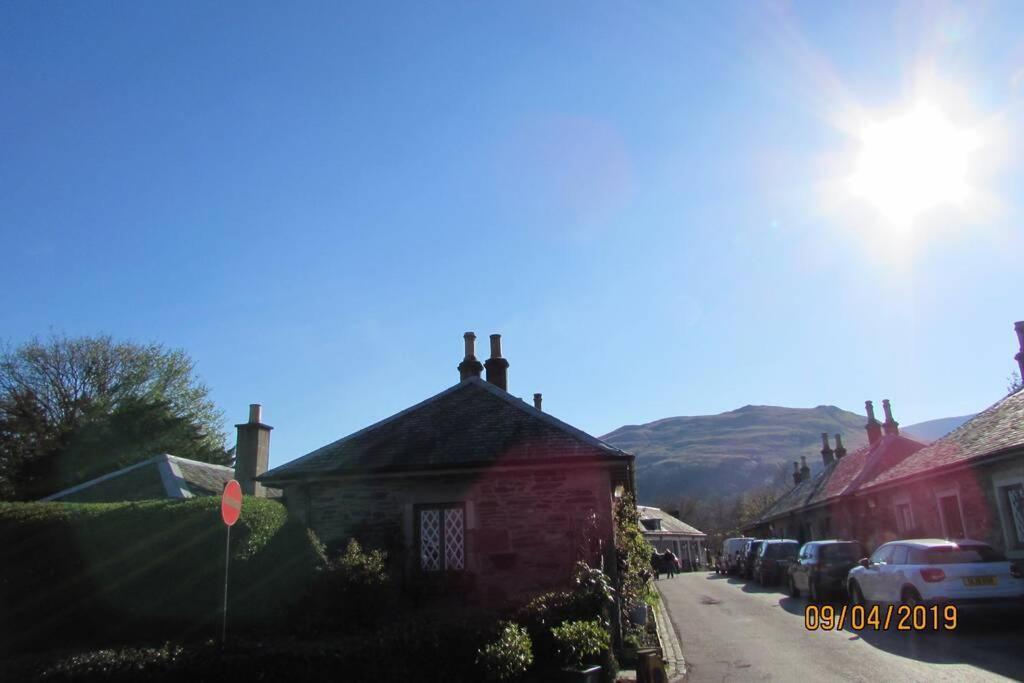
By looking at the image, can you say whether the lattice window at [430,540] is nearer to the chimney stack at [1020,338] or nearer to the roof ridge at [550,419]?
the roof ridge at [550,419]

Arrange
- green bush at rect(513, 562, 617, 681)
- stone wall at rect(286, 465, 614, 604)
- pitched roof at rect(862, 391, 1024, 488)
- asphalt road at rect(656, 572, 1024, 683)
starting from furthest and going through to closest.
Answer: pitched roof at rect(862, 391, 1024, 488) → stone wall at rect(286, 465, 614, 604) → asphalt road at rect(656, 572, 1024, 683) → green bush at rect(513, 562, 617, 681)

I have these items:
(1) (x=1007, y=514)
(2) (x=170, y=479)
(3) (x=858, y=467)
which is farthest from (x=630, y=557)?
(3) (x=858, y=467)

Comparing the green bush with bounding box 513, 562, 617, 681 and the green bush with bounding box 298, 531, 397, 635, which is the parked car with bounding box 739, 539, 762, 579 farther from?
the green bush with bounding box 298, 531, 397, 635

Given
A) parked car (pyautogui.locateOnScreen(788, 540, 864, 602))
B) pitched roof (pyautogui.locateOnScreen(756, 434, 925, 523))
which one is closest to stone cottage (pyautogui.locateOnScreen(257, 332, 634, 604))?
parked car (pyautogui.locateOnScreen(788, 540, 864, 602))

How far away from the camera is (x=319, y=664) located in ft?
24.9

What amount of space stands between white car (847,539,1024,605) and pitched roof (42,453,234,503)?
1572 centimetres

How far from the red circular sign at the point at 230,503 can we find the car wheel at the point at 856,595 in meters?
12.5

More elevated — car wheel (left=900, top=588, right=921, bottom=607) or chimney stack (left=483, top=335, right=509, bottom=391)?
chimney stack (left=483, top=335, right=509, bottom=391)

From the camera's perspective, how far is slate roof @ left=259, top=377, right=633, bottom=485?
12602mm

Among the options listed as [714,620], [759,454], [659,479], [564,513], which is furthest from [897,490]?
A: [759,454]

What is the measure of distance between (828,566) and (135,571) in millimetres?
15520

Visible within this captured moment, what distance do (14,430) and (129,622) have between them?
83.0 feet

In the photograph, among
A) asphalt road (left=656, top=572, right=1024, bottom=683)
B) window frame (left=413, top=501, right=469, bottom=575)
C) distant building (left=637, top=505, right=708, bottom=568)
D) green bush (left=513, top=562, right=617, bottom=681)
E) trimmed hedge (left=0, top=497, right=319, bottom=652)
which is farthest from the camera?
distant building (left=637, top=505, right=708, bottom=568)

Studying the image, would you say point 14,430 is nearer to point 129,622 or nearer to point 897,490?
point 129,622
